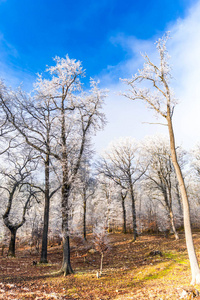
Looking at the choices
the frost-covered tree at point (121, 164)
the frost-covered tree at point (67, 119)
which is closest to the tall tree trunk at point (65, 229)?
the frost-covered tree at point (67, 119)

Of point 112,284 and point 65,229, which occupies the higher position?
point 65,229

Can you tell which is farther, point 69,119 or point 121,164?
point 121,164

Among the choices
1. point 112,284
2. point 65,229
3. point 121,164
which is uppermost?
Answer: point 121,164

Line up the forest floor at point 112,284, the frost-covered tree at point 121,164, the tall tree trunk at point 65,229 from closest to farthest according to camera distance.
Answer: the forest floor at point 112,284 < the tall tree trunk at point 65,229 < the frost-covered tree at point 121,164

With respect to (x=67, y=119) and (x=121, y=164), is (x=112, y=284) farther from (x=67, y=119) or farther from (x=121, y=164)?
(x=121, y=164)

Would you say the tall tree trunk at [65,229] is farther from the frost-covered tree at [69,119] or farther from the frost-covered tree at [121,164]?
the frost-covered tree at [121,164]

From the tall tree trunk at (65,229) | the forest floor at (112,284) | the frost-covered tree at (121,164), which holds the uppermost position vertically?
the frost-covered tree at (121,164)

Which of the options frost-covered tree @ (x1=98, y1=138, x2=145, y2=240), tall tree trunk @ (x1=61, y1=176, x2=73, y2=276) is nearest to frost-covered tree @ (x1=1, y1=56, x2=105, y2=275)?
tall tree trunk @ (x1=61, y1=176, x2=73, y2=276)

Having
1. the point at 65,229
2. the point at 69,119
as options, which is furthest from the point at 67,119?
the point at 65,229

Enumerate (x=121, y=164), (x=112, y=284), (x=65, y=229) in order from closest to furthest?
(x=112, y=284) < (x=65, y=229) < (x=121, y=164)

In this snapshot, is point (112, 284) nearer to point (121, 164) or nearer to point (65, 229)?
point (65, 229)

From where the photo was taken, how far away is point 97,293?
670 cm

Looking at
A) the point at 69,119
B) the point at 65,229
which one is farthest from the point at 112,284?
the point at 69,119

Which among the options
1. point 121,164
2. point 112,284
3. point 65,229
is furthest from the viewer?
point 121,164
